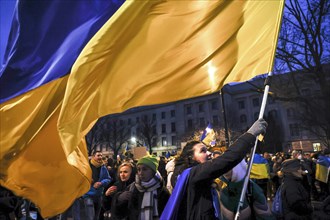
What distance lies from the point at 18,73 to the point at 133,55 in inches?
67.1

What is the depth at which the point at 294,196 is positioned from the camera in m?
4.45

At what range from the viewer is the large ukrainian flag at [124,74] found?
314cm

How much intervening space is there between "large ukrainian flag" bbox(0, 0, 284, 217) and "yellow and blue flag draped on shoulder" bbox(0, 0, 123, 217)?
12 millimetres

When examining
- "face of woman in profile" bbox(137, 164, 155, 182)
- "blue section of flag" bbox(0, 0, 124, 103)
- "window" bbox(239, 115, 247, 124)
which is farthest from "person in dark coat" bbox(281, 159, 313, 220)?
"window" bbox(239, 115, 247, 124)

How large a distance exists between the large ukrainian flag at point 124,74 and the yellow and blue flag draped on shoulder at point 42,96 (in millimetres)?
12

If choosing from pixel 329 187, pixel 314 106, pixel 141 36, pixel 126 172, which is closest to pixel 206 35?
pixel 141 36

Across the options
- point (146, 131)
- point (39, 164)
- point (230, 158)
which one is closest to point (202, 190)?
point (230, 158)

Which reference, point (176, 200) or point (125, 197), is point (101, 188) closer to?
point (125, 197)

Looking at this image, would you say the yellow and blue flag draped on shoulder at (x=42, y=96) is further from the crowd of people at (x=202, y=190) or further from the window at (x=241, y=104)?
the window at (x=241, y=104)

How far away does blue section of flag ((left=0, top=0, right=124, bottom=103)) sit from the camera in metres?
3.97

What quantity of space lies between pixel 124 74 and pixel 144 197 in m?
1.52

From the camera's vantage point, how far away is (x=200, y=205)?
267cm

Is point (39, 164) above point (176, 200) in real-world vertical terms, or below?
above

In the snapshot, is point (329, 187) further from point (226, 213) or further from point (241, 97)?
point (241, 97)
